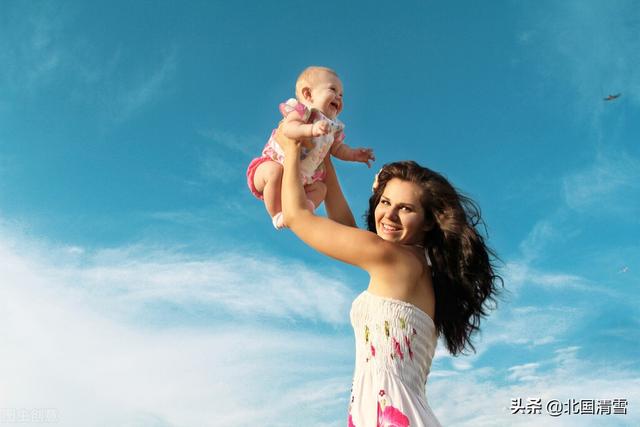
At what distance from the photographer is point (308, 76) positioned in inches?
226

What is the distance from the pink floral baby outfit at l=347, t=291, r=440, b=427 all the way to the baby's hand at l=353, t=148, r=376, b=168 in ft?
3.89

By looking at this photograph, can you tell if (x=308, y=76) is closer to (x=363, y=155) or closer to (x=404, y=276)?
(x=363, y=155)

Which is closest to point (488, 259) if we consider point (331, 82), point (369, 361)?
point (369, 361)

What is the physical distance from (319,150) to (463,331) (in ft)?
5.72

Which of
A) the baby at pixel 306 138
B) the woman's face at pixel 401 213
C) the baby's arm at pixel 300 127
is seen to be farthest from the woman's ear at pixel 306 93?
the woman's face at pixel 401 213

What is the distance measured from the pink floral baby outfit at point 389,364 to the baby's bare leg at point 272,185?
914mm

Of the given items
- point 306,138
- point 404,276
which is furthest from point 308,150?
point 404,276

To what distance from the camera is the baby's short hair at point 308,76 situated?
571 cm

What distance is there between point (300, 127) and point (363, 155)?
2.84 ft

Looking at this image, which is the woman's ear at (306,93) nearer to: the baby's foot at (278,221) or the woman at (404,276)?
the woman at (404,276)

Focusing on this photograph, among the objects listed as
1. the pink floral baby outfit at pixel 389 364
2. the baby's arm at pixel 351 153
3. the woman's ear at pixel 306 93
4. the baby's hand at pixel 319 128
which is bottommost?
the pink floral baby outfit at pixel 389 364

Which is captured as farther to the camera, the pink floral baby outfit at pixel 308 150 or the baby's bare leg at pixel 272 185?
the baby's bare leg at pixel 272 185

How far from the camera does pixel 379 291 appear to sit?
210 inches

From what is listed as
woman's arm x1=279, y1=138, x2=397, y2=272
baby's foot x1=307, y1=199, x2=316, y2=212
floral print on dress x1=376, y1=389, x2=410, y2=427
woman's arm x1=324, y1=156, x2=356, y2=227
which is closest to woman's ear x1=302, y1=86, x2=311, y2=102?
woman's arm x1=279, y1=138, x2=397, y2=272
